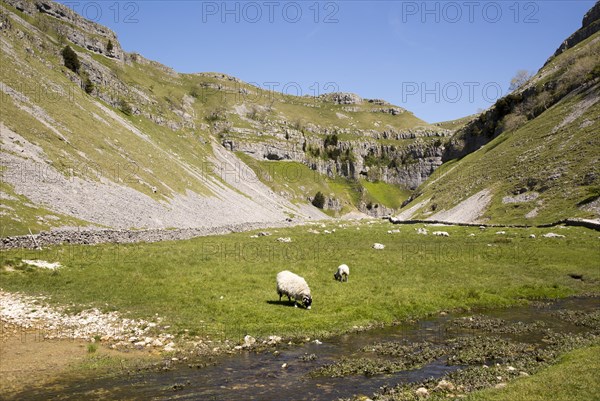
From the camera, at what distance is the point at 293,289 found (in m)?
29.1

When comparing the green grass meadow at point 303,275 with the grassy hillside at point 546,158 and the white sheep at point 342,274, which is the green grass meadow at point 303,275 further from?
the grassy hillside at point 546,158

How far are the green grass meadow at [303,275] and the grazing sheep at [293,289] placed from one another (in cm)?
85

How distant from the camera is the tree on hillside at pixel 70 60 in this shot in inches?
5310

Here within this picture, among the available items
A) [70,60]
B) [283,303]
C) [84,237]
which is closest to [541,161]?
[283,303]

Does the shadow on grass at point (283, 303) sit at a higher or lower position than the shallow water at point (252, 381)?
higher

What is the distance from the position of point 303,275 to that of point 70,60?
5471 inches

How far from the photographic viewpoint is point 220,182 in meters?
148

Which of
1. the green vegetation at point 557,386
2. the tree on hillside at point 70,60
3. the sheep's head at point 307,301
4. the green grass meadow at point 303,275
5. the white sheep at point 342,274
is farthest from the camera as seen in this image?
the tree on hillside at point 70,60

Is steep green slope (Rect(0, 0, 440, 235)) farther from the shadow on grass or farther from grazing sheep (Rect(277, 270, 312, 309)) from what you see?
grazing sheep (Rect(277, 270, 312, 309))

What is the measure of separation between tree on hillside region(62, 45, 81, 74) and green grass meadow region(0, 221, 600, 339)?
114 meters

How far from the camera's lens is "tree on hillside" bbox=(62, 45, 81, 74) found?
443 ft

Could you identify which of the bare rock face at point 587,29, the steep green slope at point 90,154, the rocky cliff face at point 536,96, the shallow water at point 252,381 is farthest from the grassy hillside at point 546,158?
the steep green slope at point 90,154

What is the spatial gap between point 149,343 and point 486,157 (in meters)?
117

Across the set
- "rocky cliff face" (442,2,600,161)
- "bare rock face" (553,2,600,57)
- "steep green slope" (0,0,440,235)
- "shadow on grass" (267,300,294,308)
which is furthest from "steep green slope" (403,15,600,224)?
"steep green slope" (0,0,440,235)
